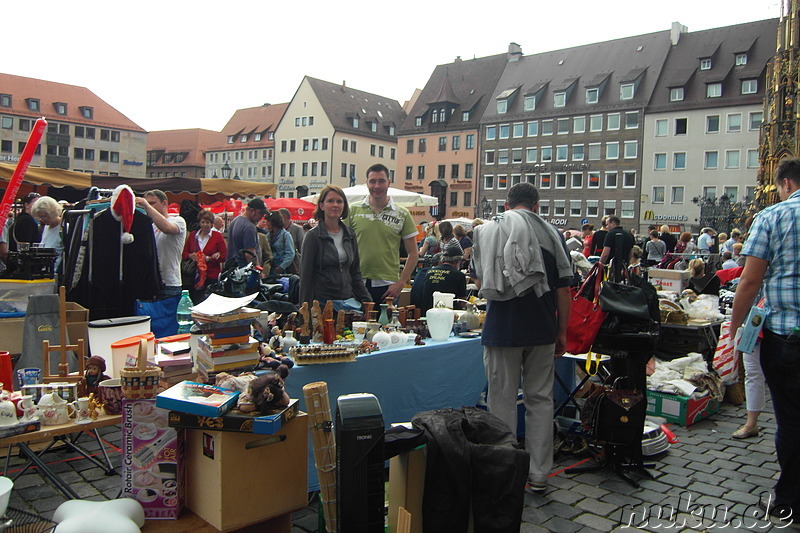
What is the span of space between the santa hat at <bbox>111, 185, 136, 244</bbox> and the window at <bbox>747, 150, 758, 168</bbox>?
141ft

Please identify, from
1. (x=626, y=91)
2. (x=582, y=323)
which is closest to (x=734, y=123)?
(x=626, y=91)

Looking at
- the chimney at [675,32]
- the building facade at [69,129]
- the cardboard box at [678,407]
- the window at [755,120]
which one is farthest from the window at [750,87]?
the building facade at [69,129]

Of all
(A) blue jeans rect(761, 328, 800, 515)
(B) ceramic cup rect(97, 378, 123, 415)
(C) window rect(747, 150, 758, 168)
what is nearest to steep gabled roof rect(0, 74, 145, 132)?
(C) window rect(747, 150, 758, 168)

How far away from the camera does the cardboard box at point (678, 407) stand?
5.32 m

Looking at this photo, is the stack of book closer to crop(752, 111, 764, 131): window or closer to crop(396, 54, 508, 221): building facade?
crop(752, 111, 764, 131): window

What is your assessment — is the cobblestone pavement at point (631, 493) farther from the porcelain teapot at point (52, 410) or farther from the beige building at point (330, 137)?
the beige building at point (330, 137)

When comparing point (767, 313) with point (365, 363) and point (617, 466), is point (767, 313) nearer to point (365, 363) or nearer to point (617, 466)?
point (617, 466)

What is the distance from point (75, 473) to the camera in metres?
3.88

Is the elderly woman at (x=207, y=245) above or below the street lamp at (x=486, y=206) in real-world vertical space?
below

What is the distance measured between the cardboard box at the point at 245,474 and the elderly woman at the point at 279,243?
5.68 metres

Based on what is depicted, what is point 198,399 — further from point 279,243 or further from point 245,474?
point 279,243

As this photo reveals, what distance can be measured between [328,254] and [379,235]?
2.38ft

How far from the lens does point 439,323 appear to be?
4406mm

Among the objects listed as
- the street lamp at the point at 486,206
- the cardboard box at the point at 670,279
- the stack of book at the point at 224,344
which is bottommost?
Answer: the stack of book at the point at 224,344
